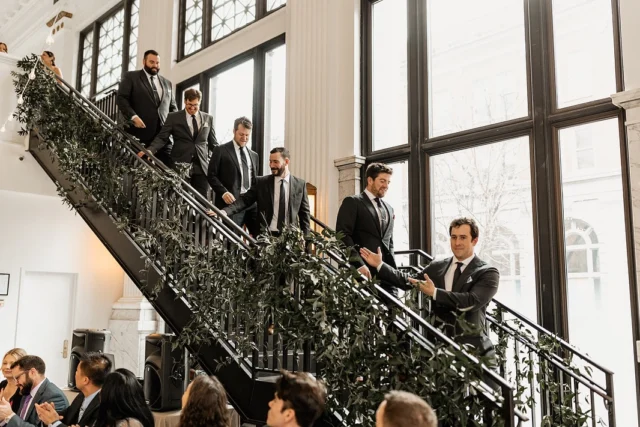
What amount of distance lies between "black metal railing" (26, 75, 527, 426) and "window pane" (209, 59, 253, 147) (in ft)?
9.39

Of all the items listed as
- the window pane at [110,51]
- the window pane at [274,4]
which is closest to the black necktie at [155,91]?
the window pane at [274,4]

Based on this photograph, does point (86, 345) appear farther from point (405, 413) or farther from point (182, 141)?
point (405, 413)

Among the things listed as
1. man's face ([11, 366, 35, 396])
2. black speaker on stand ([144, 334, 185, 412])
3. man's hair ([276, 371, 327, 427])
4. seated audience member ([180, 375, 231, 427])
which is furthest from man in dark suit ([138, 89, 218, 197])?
man's hair ([276, 371, 327, 427])

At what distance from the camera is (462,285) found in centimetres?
400

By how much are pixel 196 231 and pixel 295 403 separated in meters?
2.43

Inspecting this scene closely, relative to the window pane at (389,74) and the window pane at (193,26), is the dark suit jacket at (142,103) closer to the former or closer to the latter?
the window pane at (389,74)

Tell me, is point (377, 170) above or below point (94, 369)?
above

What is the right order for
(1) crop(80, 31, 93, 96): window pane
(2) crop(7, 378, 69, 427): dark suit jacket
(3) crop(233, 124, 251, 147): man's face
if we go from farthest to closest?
(1) crop(80, 31, 93, 96): window pane
(3) crop(233, 124, 251, 147): man's face
(2) crop(7, 378, 69, 427): dark suit jacket

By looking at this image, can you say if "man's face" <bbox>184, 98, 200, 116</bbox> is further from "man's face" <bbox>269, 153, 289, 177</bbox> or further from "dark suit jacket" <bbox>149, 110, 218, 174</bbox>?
"man's face" <bbox>269, 153, 289, 177</bbox>

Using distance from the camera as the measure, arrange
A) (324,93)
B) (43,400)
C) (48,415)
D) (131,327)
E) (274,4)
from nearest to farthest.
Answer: (48,415), (43,400), (324,93), (274,4), (131,327)

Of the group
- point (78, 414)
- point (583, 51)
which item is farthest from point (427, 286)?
point (583, 51)

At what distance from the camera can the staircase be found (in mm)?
3705

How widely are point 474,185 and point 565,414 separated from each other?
9.17 ft

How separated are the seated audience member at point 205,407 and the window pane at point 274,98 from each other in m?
6.10
